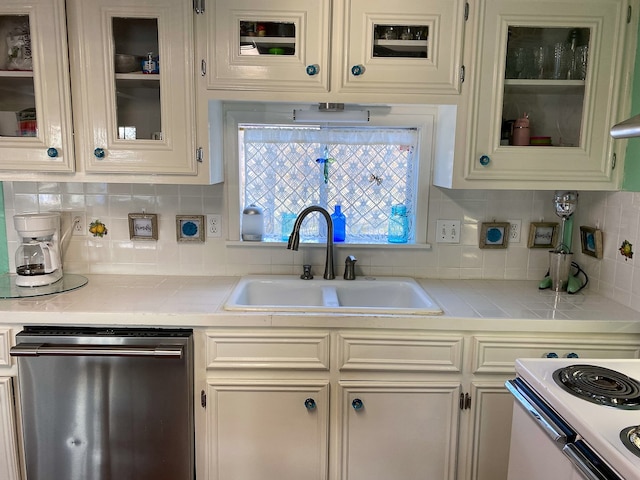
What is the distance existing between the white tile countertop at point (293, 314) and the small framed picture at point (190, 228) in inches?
12.0

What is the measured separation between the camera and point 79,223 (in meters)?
2.16

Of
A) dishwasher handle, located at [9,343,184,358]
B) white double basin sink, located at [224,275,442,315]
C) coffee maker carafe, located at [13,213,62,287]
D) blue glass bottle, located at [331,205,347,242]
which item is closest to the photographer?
dishwasher handle, located at [9,343,184,358]

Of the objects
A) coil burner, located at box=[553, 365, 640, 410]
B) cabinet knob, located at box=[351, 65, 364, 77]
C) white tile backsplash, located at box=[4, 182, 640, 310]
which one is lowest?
coil burner, located at box=[553, 365, 640, 410]

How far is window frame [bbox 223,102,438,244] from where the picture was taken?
6.97 feet

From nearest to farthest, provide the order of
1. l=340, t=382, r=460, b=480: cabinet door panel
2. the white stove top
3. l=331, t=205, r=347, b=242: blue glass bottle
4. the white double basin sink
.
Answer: the white stove top < l=340, t=382, r=460, b=480: cabinet door panel < the white double basin sink < l=331, t=205, r=347, b=242: blue glass bottle

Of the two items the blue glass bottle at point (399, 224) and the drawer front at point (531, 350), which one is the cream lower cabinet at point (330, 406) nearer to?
the drawer front at point (531, 350)

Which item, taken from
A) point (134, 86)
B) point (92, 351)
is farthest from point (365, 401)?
point (134, 86)

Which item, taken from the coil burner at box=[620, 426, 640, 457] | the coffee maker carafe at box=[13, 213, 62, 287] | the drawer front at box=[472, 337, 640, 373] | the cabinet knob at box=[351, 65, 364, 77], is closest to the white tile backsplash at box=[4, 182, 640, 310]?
the coffee maker carafe at box=[13, 213, 62, 287]

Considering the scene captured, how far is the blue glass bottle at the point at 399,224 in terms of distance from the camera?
225 cm

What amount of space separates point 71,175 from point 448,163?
1442mm

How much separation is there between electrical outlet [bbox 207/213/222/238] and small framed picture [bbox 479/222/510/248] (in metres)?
1.16

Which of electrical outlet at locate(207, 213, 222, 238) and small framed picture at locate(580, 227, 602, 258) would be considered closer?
small framed picture at locate(580, 227, 602, 258)

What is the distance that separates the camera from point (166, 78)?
178 cm

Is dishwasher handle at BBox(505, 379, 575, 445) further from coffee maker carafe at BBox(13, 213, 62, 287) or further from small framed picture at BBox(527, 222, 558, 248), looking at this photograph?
coffee maker carafe at BBox(13, 213, 62, 287)
